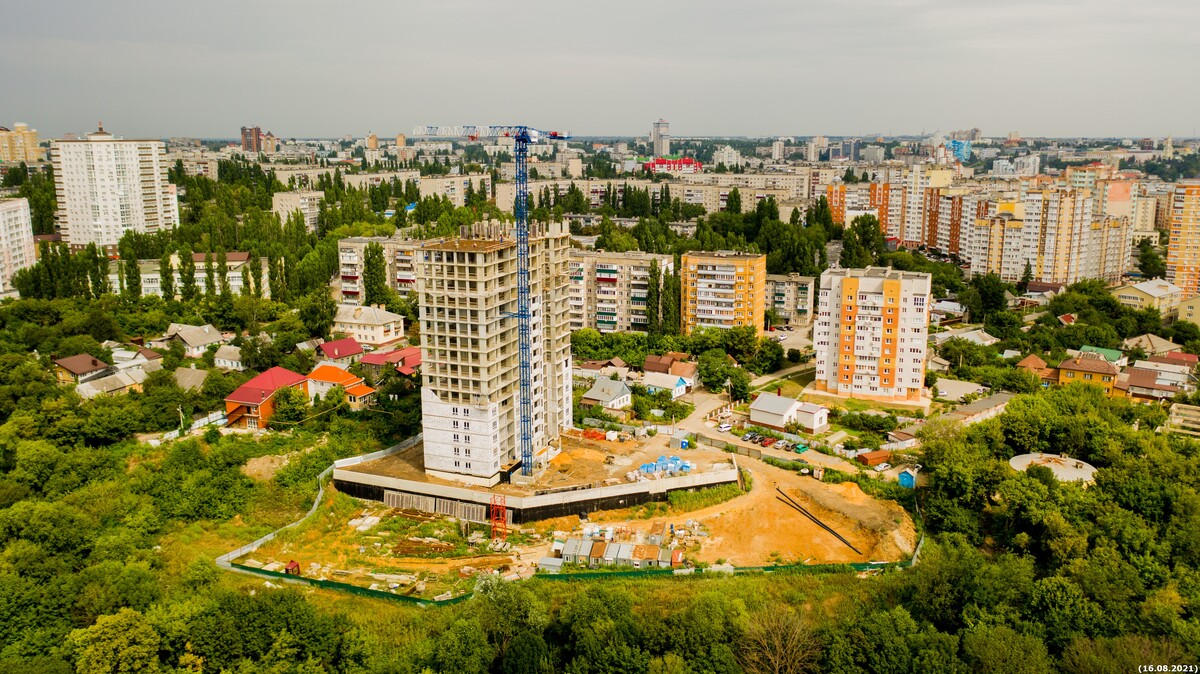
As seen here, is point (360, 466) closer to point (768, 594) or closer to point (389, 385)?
point (389, 385)

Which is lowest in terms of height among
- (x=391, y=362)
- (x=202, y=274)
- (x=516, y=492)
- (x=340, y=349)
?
(x=516, y=492)

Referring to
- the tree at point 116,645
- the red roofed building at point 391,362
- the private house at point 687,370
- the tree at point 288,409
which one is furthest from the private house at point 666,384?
the tree at point 116,645

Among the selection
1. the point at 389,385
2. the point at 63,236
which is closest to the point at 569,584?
the point at 389,385

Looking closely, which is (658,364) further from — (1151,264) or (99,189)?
(1151,264)

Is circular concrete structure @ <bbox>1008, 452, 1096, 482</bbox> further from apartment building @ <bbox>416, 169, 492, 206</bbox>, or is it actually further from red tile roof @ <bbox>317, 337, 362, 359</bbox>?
apartment building @ <bbox>416, 169, 492, 206</bbox>

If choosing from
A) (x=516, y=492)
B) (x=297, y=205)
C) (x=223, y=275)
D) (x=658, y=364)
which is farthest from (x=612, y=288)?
(x=297, y=205)
